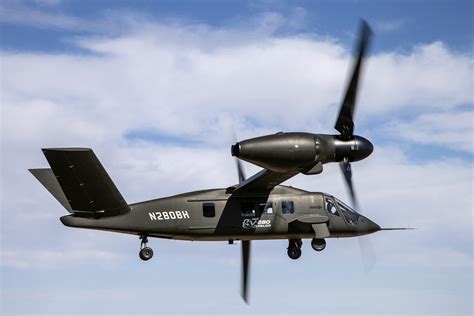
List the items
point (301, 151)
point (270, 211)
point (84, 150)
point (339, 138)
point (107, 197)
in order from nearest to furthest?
point (301, 151) → point (339, 138) → point (84, 150) → point (107, 197) → point (270, 211)

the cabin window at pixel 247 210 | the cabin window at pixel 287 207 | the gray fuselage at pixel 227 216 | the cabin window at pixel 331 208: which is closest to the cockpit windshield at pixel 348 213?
the cabin window at pixel 331 208

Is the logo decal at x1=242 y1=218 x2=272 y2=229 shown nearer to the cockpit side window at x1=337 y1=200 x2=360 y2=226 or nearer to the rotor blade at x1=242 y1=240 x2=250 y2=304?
→ the cockpit side window at x1=337 y1=200 x2=360 y2=226

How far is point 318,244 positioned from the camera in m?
39.2

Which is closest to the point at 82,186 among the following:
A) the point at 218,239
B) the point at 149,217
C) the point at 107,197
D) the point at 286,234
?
the point at 107,197

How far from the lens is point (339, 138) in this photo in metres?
31.3

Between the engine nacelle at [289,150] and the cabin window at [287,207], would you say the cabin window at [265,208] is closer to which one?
the cabin window at [287,207]

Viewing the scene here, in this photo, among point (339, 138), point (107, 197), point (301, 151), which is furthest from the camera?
point (107, 197)

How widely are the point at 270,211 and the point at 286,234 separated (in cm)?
143

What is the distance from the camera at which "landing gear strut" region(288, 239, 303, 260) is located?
40062mm

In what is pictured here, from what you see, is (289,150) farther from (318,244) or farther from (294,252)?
(294,252)

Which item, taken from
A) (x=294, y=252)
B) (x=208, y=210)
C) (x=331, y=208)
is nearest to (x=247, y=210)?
(x=208, y=210)

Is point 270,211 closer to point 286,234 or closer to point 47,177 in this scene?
point 286,234

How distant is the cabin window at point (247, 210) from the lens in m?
38.1

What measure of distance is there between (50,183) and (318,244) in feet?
44.7
